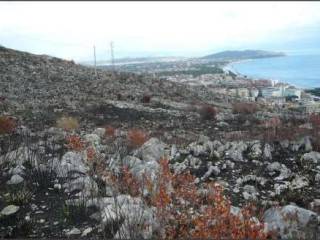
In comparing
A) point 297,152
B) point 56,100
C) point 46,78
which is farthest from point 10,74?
point 297,152

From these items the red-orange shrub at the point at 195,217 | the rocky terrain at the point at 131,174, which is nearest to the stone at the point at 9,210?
the rocky terrain at the point at 131,174

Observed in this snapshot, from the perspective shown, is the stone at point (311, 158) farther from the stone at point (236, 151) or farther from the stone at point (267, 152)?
the stone at point (236, 151)

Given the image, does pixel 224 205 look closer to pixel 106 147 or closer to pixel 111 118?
pixel 106 147

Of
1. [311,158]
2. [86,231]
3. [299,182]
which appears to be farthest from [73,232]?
[311,158]

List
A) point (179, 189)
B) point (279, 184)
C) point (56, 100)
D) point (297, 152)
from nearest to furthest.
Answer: point (179, 189), point (279, 184), point (297, 152), point (56, 100)

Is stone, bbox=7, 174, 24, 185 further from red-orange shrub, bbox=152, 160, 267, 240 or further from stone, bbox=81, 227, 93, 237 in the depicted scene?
red-orange shrub, bbox=152, 160, 267, 240

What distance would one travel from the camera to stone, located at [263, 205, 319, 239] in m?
4.50

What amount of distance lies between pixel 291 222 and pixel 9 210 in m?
3.41

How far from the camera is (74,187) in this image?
655 centimetres

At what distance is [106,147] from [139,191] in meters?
3.93

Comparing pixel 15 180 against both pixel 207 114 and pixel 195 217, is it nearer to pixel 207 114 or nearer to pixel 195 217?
pixel 195 217

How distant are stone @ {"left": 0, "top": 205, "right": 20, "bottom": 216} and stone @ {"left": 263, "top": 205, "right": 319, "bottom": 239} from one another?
3066 millimetres

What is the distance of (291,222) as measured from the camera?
462 centimetres

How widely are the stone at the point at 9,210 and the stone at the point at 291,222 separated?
307cm
